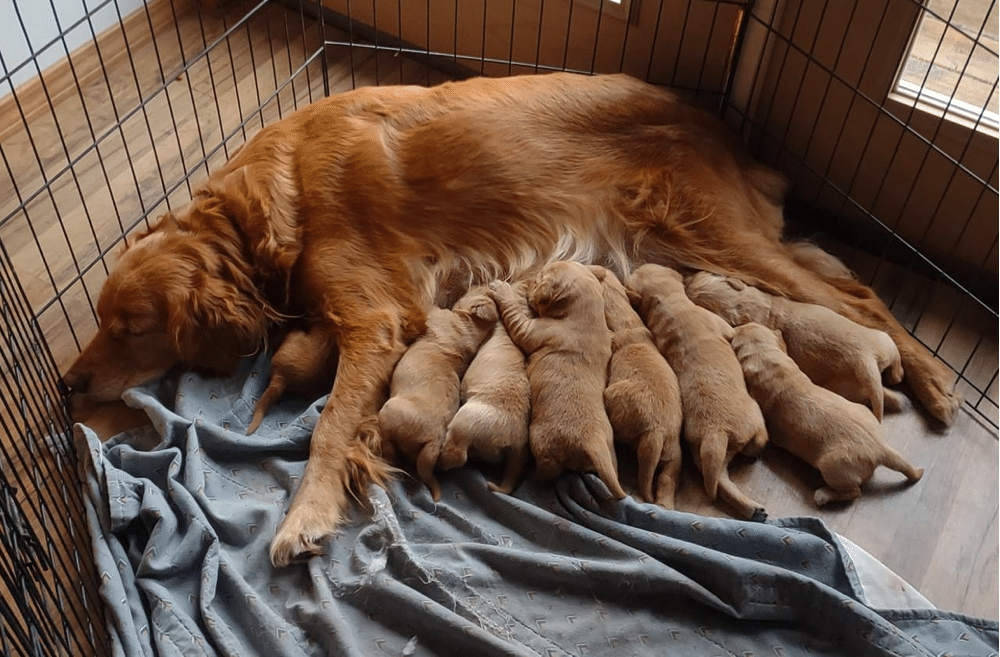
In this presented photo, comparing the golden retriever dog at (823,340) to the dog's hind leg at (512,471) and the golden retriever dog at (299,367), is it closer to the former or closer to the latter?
the dog's hind leg at (512,471)

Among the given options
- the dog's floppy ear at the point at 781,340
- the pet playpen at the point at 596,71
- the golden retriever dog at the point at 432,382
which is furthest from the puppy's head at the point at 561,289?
the pet playpen at the point at 596,71

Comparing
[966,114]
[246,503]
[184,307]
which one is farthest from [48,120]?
[966,114]

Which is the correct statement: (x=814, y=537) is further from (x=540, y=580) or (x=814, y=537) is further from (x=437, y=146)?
(x=437, y=146)

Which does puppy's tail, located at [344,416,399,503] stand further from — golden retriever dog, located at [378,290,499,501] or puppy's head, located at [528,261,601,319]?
puppy's head, located at [528,261,601,319]

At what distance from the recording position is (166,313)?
2.31 metres

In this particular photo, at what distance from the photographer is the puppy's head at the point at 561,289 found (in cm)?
219

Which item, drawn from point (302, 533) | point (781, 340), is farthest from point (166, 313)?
point (781, 340)

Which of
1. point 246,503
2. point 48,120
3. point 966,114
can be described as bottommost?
point 246,503

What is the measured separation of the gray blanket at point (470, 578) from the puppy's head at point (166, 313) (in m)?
0.23

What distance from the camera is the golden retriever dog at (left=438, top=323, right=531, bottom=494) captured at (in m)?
2.04

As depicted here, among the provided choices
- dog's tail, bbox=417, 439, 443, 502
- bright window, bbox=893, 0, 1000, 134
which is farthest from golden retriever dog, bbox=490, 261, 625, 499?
bright window, bbox=893, 0, 1000, 134

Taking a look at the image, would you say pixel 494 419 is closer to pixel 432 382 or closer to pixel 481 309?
pixel 432 382

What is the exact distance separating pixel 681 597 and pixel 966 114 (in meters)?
1.48

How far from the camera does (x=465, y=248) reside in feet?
8.07
